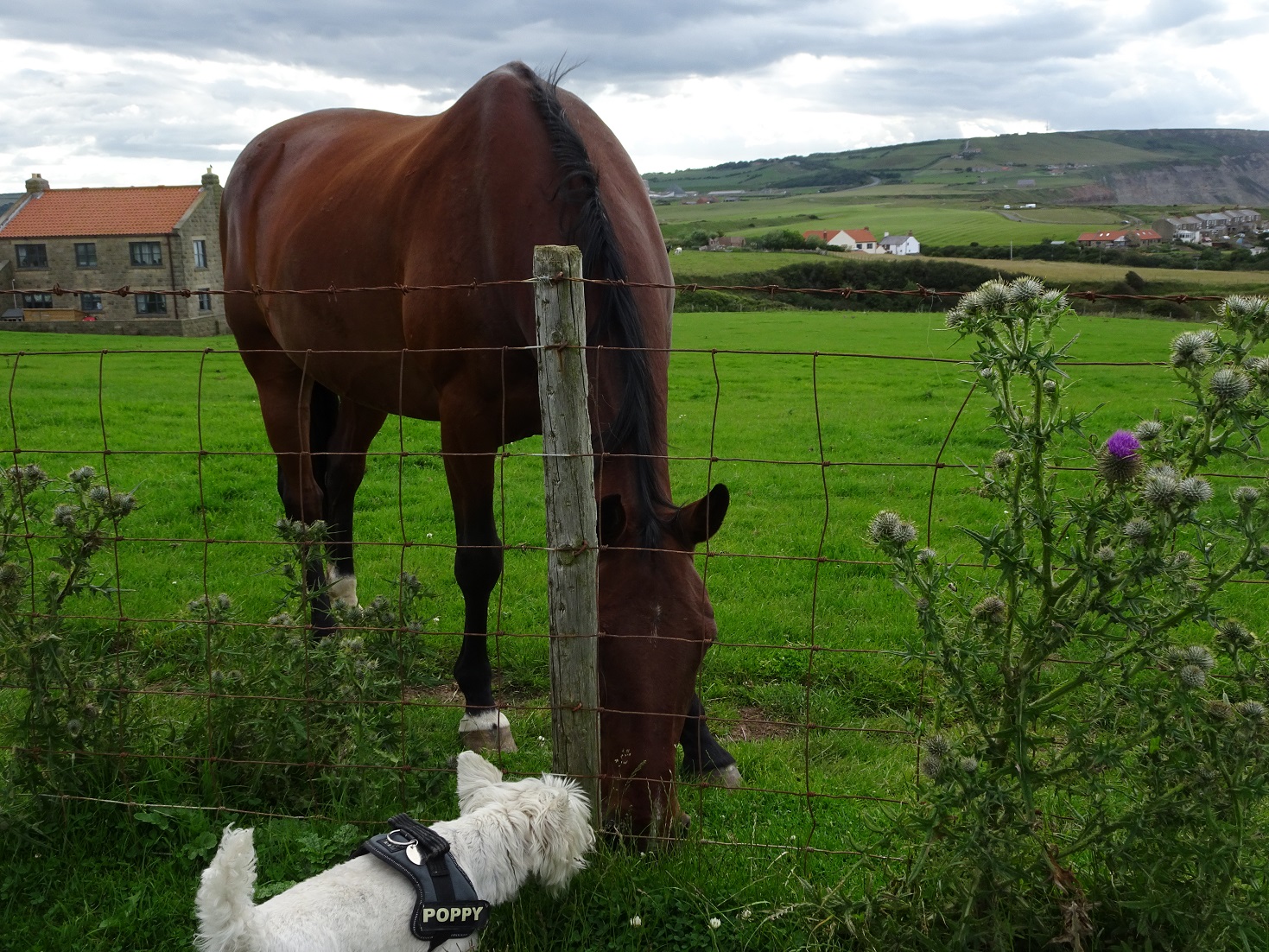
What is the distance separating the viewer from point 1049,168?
150m

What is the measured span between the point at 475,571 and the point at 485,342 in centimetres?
106

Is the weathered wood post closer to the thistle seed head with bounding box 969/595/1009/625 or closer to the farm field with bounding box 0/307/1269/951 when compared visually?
the farm field with bounding box 0/307/1269/951

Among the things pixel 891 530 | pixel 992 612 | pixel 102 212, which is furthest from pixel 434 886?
pixel 102 212

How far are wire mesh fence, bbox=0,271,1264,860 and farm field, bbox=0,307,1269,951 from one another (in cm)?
3

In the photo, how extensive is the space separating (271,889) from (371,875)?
75 cm

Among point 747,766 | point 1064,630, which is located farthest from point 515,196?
point 1064,630

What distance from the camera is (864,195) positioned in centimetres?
13662

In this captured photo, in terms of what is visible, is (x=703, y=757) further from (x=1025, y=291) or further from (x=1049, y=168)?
(x=1049, y=168)

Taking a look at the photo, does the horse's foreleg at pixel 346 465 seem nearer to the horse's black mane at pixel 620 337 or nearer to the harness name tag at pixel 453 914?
the horse's black mane at pixel 620 337

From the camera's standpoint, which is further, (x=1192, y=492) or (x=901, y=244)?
(x=901, y=244)

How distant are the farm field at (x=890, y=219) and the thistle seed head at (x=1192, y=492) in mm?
54801

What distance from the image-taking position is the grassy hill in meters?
129

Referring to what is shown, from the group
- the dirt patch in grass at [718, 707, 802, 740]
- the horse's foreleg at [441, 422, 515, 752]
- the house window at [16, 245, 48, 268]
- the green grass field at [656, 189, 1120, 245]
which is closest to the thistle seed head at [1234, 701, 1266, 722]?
the dirt patch in grass at [718, 707, 802, 740]

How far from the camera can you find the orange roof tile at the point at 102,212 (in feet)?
155
